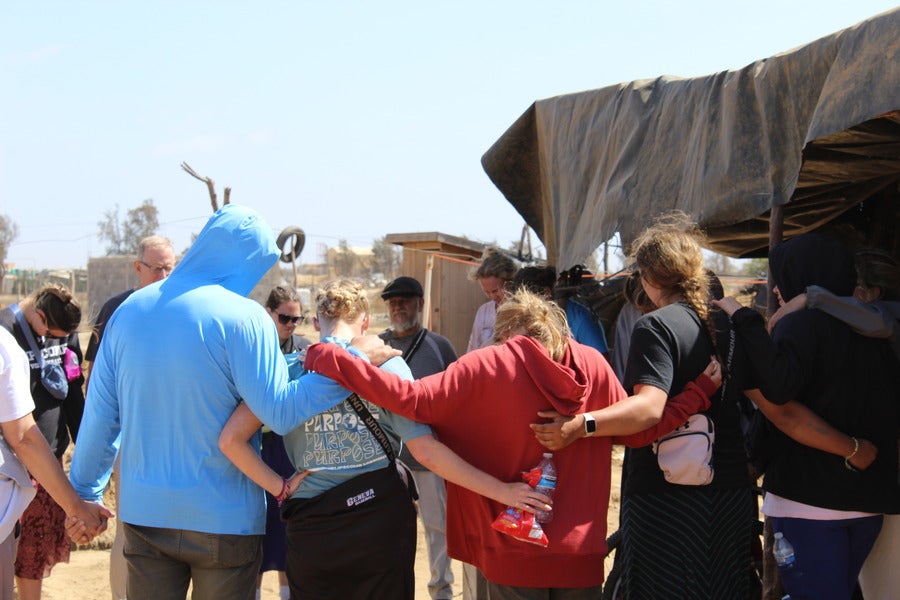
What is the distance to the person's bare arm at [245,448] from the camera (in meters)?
2.95

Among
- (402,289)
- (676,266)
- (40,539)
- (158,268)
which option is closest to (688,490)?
(676,266)

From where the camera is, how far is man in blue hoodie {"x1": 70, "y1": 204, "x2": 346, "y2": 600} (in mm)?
2936

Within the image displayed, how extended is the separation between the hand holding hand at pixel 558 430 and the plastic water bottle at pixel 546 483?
62 mm

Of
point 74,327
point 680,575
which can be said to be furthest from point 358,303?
point 74,327

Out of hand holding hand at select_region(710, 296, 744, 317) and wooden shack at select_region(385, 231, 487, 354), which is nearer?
hand holding hand at select_region(710, 296, 744, 317)

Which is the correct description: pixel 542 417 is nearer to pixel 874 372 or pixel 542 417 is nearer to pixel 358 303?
pixel 358 303

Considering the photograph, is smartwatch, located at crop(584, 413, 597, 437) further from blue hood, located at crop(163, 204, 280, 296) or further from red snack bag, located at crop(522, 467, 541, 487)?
blue hood, located at crop(163, 204, 280, 296)

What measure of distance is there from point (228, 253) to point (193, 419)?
2.10 ft

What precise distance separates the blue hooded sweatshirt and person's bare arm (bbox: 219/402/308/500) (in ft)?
0.17

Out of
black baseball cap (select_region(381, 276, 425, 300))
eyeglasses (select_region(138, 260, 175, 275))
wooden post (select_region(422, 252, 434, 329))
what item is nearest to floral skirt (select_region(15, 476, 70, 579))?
eyeglasses (select_region(138, 260, 175, 275))

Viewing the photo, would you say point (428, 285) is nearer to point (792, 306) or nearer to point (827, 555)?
point (792, 306)

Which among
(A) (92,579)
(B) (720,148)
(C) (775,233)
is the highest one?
(B) (720,148)

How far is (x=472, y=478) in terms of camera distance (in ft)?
9.14

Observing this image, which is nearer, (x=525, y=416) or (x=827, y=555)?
(x=525, y=416)
